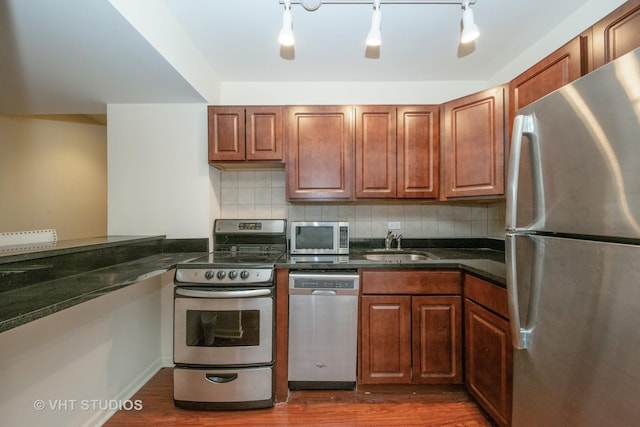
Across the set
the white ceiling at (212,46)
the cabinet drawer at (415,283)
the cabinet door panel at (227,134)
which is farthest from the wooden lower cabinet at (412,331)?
the white ceiling at (212,46)

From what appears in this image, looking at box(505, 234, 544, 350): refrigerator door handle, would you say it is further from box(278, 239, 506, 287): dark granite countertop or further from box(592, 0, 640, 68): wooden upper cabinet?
box(592, 0, 640, 68): wooden upper cabinet

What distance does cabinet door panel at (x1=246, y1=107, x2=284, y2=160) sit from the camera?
2162 millimetres

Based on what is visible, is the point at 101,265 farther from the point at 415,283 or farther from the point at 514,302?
the point at 514,302

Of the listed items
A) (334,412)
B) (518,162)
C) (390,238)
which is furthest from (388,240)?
(518,162)

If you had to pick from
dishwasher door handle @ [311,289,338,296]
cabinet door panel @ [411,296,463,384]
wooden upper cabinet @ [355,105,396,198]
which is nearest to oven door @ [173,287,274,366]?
dishwasher door handle @ [311,289,338,296]

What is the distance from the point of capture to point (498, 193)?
1796 millimetres

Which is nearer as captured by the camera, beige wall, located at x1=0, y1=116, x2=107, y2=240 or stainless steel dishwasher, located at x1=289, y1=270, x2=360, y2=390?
stainless steel dishwasher, located at x1=289, y1=270, x2=360, y2=390

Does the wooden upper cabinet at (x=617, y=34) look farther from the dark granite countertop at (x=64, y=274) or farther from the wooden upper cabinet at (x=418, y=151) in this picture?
the dark granite countertop at (x=64, y=274)

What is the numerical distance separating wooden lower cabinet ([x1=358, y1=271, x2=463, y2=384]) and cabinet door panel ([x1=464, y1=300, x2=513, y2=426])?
0.09 metres

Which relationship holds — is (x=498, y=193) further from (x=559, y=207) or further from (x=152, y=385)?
(x=152, y=385)

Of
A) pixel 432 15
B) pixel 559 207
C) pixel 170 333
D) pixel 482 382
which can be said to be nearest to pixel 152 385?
pixel 170 333

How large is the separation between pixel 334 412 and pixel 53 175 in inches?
153

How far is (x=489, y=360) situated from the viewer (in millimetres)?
1547

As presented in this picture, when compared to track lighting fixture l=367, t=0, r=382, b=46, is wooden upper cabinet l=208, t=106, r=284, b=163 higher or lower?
lower
